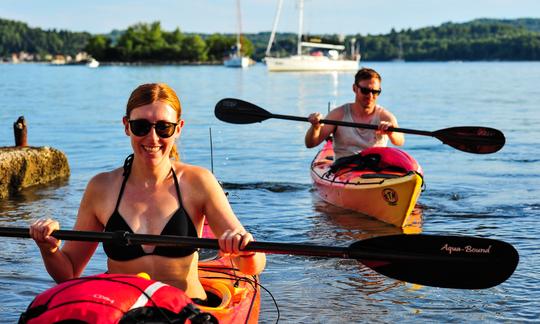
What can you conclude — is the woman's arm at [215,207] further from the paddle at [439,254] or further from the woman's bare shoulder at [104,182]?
the woman's bare shoulder at [104,182]

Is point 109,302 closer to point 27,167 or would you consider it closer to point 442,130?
point 442,130

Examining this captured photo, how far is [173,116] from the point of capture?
4.37 metres

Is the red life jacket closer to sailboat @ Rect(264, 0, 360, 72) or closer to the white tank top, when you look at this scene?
the white tank top

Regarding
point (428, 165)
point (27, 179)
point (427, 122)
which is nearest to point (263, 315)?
point (27, 179)

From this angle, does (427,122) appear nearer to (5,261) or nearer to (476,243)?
(5,261)

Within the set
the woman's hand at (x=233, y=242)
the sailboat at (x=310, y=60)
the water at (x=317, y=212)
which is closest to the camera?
the woman's hand at (x=233, y=242)

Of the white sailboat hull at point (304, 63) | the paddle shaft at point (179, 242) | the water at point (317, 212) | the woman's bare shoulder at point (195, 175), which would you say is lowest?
the white sailboat hull at point (304, 63)

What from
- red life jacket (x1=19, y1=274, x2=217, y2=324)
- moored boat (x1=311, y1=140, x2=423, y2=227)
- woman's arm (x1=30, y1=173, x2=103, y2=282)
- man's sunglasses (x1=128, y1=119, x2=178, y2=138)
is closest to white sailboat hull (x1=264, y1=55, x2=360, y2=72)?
moored boat (x1=311, y1=140, x2=423, y2=227)

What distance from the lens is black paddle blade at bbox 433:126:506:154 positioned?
1003 centimetres

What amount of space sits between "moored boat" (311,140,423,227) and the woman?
206 inches

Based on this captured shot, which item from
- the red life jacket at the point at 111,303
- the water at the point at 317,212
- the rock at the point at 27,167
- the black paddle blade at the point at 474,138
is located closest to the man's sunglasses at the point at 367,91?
the black paddle blade at the point at 474,138

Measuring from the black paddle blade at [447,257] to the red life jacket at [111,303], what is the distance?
3.53 feet

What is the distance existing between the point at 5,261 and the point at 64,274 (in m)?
4.14

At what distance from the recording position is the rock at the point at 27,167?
Answer: 12.3m
